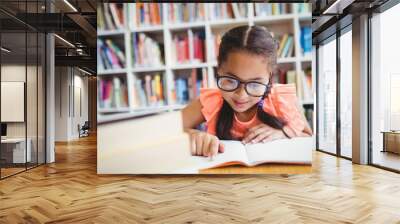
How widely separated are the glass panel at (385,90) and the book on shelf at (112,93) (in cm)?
495

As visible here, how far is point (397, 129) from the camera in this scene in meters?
7.04

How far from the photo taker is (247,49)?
6.19 metres

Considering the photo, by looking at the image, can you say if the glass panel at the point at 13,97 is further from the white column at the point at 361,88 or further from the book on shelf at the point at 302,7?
the white column at the point at 361,88

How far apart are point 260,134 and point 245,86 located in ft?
2.66

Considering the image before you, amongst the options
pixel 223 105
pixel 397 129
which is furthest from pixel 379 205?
pixel 397 129

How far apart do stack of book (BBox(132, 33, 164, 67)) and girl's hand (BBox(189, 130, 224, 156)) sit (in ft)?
4.38

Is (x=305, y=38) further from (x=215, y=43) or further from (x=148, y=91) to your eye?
(x=148, y=91)

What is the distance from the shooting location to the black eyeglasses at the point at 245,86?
20.0 ft

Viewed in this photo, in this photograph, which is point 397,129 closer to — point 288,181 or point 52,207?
point 288,181

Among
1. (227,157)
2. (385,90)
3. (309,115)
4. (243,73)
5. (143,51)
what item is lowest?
(227,157)

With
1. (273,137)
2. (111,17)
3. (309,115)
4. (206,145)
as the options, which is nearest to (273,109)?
(273,137)

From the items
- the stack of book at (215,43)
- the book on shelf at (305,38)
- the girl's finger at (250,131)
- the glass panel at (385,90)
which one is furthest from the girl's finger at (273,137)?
the glass panel at (385,90)

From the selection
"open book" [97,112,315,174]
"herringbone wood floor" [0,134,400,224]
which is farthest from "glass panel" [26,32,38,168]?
"open book" [97,112,315,174]

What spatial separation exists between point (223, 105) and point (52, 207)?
2977 mm
